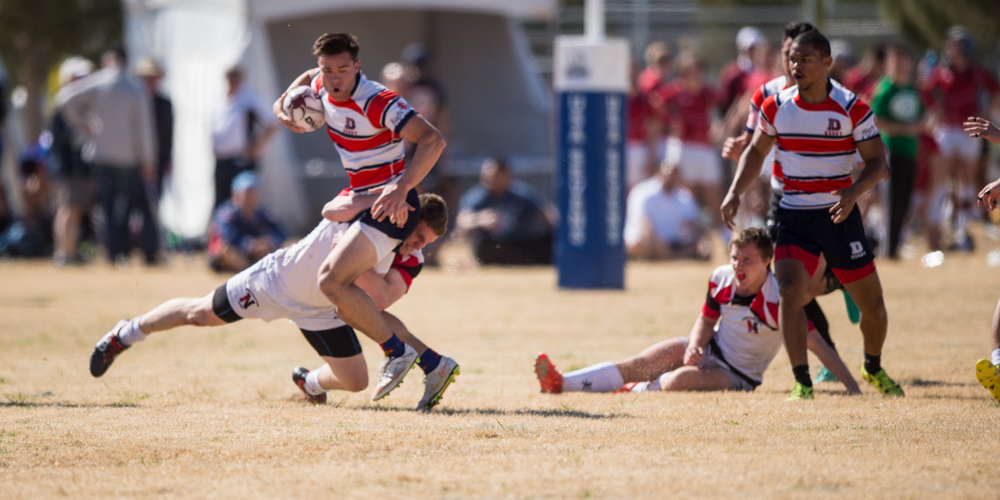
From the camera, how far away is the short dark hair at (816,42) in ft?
17.7

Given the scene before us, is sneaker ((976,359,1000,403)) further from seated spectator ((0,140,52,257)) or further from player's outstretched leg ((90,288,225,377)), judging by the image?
seated spectator ((0,140,52,257))

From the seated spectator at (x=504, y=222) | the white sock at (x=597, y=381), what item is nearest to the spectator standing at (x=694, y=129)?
A: the seated spectator at (x=504, y=222)

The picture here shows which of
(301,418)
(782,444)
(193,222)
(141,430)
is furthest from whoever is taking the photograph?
(193,222)

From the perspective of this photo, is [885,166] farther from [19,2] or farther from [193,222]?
[19,2]

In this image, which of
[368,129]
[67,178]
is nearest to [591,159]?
[368,129]

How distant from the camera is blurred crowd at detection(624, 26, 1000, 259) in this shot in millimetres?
12438

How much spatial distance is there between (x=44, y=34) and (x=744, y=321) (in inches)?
816

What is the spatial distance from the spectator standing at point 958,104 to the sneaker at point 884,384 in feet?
26.8

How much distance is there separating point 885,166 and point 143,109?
1024 cm

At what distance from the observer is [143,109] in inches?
524

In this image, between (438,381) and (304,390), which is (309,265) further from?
(438,381)

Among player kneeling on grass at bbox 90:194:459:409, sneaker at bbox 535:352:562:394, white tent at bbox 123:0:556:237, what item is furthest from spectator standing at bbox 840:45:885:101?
player kneeling on grass at bbox 90:194:459:409

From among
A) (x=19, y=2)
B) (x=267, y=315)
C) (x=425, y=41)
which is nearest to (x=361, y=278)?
(x=267, y=315)

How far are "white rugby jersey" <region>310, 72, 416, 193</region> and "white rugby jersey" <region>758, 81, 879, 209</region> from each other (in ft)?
6.31
